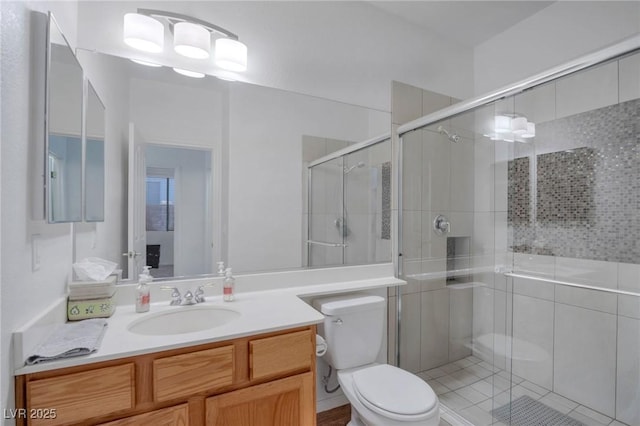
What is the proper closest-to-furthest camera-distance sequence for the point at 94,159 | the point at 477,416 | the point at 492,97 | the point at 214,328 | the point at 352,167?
1. the point at 214,328
2. the point at 94,159
3. the point at 492,97
4. the point at 477,416
5. the point at 352,167

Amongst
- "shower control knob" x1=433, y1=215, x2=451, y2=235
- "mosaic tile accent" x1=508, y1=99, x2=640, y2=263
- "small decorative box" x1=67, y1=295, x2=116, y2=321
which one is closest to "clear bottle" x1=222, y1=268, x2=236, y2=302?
"small decorative box" x1=67, y1=295, x2=116, y2=321

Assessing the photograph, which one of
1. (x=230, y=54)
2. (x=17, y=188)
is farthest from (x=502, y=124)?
(x=17, y=188)

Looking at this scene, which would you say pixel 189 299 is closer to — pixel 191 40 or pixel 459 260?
pixel 191 40

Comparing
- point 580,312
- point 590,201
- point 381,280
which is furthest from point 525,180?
point 381,280

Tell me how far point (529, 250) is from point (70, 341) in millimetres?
2500

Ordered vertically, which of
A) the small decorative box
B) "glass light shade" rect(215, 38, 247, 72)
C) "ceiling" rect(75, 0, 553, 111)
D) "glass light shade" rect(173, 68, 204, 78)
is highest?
"ceiling" rect(75, 0, 553, 111)

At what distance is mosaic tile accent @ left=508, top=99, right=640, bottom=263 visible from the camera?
5.37 ft

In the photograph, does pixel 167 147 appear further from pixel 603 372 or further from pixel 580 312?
pixel 603 372

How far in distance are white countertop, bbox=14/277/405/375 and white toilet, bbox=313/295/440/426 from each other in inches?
5.1

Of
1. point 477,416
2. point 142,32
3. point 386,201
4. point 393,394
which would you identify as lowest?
point 477,416

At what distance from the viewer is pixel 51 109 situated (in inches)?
39.1

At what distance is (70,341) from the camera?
0.97 meters

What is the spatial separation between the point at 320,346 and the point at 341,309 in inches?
9.0

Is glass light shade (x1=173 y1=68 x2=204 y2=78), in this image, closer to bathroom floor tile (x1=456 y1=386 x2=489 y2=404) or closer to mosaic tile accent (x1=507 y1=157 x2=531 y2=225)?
mosaic tile accent (x1=507 y1=157 x2=531 y2=225)
